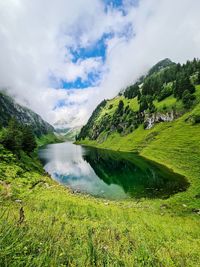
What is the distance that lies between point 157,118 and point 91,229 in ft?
394

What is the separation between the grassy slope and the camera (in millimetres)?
6109

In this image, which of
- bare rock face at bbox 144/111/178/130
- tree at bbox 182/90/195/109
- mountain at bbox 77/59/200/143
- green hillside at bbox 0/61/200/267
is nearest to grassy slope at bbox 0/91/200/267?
green hillside at bbox 0/61/200/267

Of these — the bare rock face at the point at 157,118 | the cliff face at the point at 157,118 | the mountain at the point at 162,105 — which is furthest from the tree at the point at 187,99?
the bare rock face at the point at 157,118

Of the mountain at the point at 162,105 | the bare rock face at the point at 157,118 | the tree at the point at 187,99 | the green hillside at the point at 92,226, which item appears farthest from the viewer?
the mountain at the point at 162,105

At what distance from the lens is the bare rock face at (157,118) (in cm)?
11919

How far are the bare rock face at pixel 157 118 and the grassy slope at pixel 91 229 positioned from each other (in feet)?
249

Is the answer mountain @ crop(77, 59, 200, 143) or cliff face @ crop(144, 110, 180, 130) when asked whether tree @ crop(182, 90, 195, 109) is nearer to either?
mountain @ crop(77, 59, 200, 143)

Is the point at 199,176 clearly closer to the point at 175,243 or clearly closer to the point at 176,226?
the point at 176,226

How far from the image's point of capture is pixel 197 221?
2416 centimetres

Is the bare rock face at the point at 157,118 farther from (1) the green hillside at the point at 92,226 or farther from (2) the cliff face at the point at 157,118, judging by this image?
(1) the green hillside at the point at 92,226

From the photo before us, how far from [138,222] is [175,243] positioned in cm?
578

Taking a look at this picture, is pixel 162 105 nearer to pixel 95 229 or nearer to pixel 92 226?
pixel 92 226

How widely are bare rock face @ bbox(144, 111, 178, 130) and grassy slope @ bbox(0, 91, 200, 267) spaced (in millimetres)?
75940

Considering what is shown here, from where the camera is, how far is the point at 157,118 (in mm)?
130250
